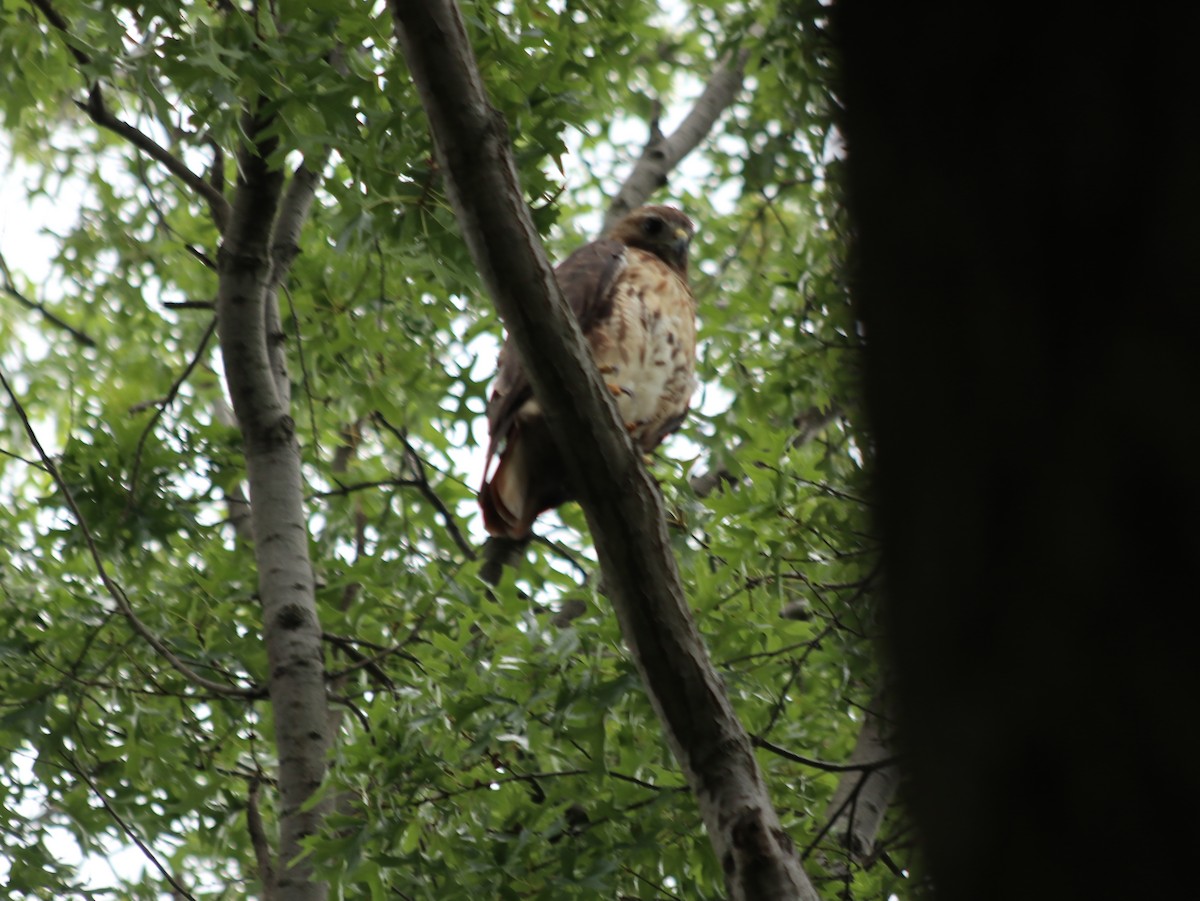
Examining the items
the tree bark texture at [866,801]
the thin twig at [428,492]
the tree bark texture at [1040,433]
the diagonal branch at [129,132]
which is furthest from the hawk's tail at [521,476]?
the tree bark texture at [1040,433]

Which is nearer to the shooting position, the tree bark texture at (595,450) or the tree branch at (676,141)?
the tree bark texture at (595,450)

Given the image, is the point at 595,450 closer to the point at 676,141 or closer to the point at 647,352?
the point at 647,352

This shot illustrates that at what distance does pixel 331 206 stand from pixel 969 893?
20.4ft

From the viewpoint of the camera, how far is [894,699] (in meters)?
0.79

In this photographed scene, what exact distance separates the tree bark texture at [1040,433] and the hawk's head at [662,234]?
235 inches

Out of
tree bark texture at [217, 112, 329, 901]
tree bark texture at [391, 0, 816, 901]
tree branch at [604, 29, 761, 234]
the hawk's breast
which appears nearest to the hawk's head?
tree branch at [604, 29, 761, 234]

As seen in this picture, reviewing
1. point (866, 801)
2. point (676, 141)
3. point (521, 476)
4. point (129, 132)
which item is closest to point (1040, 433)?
point (866, 801)

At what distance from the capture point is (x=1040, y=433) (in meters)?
0.72

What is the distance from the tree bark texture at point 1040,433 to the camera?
0.67 m

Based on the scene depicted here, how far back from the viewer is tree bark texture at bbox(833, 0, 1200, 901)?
0.67 meters

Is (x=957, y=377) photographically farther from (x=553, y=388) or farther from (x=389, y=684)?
(x=389, y=684)

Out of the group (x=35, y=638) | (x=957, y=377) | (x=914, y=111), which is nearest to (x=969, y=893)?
(x=957, y=377)

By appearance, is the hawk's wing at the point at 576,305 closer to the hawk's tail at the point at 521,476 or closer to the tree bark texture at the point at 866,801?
the hawk's tail at the point at 521,476

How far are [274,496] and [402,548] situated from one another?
3.95 ft
